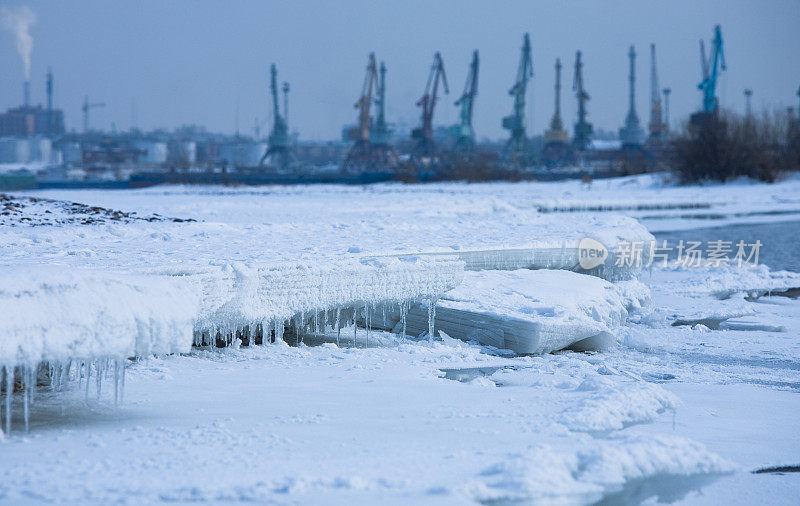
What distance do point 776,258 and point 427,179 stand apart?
35210mm

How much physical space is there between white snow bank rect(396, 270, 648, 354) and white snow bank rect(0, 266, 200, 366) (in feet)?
9.15

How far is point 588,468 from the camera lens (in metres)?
4.60

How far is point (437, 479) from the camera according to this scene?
14.4ft

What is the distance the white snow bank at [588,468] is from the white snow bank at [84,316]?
234cm

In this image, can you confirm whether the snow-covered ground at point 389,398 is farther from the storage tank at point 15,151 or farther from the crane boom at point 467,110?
the storage tank at point 15,151

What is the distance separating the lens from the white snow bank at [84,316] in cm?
500

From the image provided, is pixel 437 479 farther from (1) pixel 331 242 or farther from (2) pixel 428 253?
(1) pixel 331 242

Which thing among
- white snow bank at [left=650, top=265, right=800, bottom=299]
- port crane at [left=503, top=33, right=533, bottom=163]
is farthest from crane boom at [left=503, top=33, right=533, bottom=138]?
white snow bank at [left=650, top=265, right=800, bottom=299]

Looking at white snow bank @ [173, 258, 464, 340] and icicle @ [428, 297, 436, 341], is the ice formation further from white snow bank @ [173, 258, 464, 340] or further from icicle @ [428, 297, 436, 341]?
icicle @ [428, 297, 436, 341]

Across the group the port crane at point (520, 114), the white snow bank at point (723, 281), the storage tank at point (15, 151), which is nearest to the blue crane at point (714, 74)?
the port crane at point (520, 114)

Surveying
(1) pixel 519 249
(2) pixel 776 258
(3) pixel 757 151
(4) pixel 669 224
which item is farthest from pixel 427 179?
(1) pixel 519 249

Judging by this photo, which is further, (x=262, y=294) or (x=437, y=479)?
(x=262, y=294)

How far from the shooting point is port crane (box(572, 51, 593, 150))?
8731cm

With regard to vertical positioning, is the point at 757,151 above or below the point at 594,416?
above
